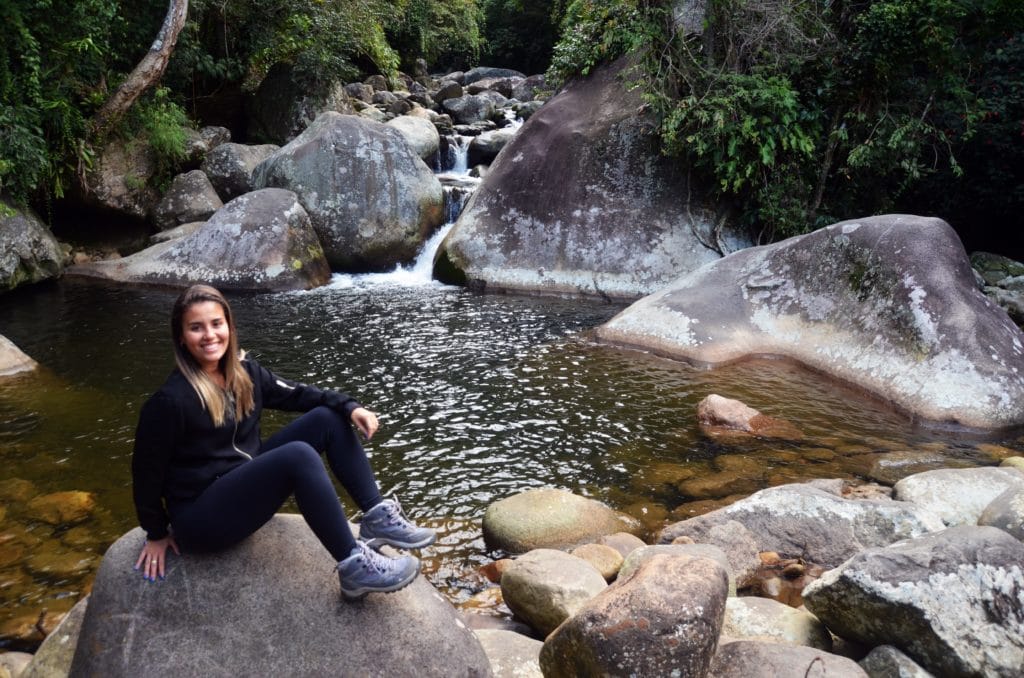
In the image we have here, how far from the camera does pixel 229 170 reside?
48.2ft

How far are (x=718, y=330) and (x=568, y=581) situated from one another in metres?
5.55

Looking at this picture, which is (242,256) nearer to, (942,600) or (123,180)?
(123,180)

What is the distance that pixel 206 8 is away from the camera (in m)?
15.5

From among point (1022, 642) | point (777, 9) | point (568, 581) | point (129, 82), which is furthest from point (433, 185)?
point (1022, 642)

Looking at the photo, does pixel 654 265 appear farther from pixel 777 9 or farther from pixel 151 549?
pixel 151 549

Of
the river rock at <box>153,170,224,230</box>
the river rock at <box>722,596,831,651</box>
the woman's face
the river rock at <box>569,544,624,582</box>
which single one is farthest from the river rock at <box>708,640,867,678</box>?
the river rock at <box>153,170,224,230</box>

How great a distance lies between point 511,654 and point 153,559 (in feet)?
5.36

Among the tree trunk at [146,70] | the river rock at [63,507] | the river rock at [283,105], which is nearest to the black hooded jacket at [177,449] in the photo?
the river rock at [63,507]

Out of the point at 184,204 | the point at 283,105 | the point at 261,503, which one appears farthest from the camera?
the point at 283,105

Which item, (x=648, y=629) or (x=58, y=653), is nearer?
(x=648, y=629)

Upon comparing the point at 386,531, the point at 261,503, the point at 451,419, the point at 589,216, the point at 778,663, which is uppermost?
the point at 589,216

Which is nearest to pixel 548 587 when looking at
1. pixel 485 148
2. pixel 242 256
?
pixel 242 256

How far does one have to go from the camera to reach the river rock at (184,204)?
14.1m

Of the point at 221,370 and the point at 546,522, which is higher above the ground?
the point at 221,370
